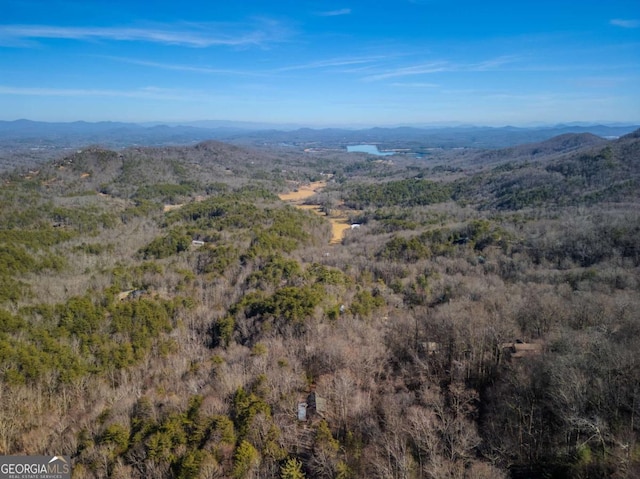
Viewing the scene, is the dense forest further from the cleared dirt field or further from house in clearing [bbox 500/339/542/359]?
the cleared dirt field

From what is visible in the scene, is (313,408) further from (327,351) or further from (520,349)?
(520,349)

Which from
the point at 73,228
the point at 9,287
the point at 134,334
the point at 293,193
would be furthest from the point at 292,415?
the point at 293,193

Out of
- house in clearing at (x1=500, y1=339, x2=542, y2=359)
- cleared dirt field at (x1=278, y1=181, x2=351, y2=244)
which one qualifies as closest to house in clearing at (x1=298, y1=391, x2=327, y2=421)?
house in clearing at (x1=500, y1=339, x2=542, y2=359)

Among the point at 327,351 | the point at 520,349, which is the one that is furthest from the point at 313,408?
the point at 520,349

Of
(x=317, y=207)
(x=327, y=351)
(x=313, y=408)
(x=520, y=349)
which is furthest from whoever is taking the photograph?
(x=317, y=207)

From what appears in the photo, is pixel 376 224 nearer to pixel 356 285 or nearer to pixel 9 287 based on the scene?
pixel 356 285

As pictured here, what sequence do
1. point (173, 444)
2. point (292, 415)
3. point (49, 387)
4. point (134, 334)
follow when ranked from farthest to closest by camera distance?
point (134, 334), point (49, 387), point (292, 415), point (173, 444)

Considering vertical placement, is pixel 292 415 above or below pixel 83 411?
above

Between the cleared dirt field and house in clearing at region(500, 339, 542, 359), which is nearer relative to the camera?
house in clearing at region(500, 339, 542, 359)
